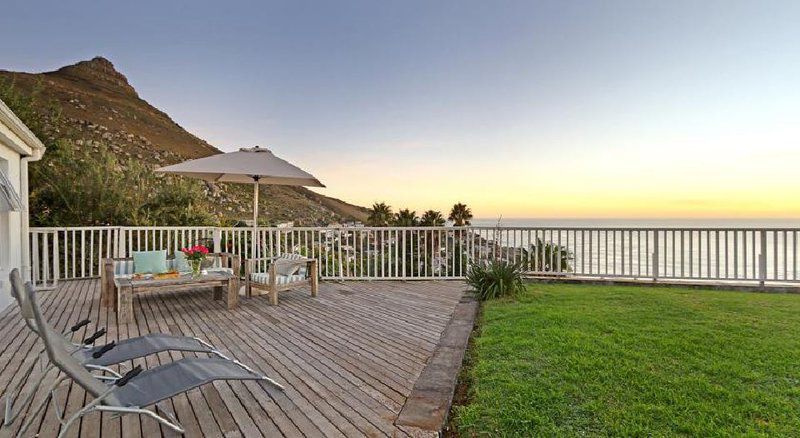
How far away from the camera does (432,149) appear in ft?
40.0

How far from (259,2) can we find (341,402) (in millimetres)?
10786

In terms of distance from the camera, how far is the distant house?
5.04 meters

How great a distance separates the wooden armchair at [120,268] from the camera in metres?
5.23

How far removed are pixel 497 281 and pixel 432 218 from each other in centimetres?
525

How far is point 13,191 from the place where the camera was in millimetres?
5223

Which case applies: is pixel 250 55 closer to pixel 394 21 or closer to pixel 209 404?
pixel 394 21

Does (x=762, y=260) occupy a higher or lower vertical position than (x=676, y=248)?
lower

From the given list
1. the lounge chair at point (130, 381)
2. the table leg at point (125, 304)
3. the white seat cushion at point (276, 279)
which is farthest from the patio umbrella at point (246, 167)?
the lounge chair at point (130, 381)

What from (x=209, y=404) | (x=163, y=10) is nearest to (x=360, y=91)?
(x=163, y=10)

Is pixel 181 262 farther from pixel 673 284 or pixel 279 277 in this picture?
pixel 673 284

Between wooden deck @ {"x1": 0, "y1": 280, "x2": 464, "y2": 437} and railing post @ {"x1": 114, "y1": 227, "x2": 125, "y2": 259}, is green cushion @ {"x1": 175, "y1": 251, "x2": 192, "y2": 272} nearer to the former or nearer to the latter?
wooden deck @ {"x1": 0, "y1": 280, "x2": 464, "y2": 437}

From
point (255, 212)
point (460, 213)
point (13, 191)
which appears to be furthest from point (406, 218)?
point (13, 191)

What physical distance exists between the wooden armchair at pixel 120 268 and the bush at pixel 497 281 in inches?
135

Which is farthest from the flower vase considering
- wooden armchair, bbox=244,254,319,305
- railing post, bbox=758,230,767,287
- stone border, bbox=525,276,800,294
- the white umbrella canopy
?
railing post, bbox=758,230,767,287
